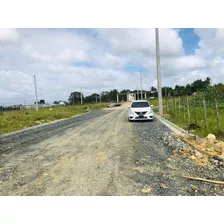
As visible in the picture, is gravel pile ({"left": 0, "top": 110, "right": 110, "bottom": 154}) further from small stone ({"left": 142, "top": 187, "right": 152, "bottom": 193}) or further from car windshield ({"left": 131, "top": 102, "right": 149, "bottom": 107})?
small stone ({"left": 142, "top": 187, "right": 152, "bottom": 193})

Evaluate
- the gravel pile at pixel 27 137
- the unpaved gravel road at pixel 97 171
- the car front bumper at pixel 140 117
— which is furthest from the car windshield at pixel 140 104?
the unpaved gravel road at pixel 97 171

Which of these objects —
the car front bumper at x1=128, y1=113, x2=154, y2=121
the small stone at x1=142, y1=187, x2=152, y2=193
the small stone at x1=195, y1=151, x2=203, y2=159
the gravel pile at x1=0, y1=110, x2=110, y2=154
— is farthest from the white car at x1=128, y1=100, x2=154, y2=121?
the small stone at x1=142, y1=187, x2=152, y2=193

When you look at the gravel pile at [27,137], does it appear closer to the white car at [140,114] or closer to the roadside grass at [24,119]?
the roadside grass at [24,119]

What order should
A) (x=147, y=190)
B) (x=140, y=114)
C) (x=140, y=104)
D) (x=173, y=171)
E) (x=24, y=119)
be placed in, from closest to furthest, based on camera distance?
1. (x=147, y=190)
2. (x=173, y=171)
3. (x=140, y=114)
4. (x=140, y=104)
5. (x=24, y=119)

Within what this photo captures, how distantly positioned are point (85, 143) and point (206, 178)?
4.61m

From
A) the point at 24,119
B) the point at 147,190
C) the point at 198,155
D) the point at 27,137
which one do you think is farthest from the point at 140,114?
the point at 24,119

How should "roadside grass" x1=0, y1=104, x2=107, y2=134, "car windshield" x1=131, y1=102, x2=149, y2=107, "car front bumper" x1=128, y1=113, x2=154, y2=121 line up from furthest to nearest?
"car windshield" x1=131, y1=102, x2=149, y2=107 → "roadside grass" x1=0, y1=104, x2=107, y2=134 → "car front bumper" x1=128, y1=113, x2=154, y2=121

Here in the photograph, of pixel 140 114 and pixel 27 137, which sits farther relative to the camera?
pixel 140 114

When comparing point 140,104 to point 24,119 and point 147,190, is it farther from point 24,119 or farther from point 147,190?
point 147,190

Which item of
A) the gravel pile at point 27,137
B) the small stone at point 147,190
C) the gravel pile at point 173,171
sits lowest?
the gravel pile at point 27,137

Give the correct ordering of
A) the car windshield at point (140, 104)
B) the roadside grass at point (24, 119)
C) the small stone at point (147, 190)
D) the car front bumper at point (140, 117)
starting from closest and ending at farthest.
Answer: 1. the small stone at point (147, 190)
2. the car front bumper at point (140, 117)
3. the roadside grass at point (24, 119)
4. the car windshield at point (140, 104)

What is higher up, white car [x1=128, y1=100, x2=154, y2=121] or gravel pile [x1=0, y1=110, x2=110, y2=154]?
white car [x1=128, y1=100, x2=154, y2=121]
